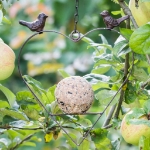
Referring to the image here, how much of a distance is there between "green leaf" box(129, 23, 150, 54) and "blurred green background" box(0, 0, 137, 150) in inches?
69.4

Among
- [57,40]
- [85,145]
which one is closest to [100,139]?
[85,145]

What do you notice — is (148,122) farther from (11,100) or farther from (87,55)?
(87,55)

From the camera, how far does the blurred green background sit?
2.79m

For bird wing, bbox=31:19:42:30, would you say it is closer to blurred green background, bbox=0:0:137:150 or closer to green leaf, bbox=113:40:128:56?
green leaf, bbox=113:40:128:56

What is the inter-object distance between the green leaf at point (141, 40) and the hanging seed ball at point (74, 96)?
12 centimetres

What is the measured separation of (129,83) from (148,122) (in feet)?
0.63

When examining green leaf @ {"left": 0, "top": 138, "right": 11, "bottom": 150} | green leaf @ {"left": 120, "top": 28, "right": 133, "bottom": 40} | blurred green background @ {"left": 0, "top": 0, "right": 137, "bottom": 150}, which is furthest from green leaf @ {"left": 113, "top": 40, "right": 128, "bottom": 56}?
blurred green background @ {"left": 0, "top": 0, "right": 137, "bottom": 150}

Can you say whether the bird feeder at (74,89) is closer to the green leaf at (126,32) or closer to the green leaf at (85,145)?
the green leaf at (126,32)

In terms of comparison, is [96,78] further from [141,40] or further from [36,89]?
[141,40]

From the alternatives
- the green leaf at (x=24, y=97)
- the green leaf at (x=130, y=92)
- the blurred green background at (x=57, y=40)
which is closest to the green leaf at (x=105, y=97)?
the green leaf at (x=130, y=92)

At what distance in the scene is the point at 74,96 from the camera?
979 millimetres

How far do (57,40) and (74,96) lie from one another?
2.05 m

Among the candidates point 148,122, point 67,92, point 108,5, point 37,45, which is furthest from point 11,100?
point 37,45

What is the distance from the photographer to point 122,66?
1.14 m
